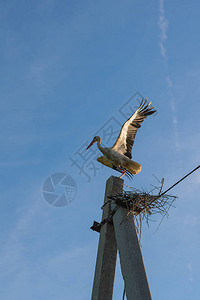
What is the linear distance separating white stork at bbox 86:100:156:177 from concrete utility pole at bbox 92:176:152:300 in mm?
1409

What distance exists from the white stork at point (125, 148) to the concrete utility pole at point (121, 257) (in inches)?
55.5

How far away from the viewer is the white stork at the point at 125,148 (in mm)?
5285

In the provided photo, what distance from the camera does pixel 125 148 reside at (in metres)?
6.00

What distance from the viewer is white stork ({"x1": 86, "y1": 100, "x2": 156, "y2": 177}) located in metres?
5.29

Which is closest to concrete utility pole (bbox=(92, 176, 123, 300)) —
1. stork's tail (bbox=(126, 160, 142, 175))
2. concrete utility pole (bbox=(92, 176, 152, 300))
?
concrete utility pole (bbox=(92, 176, 152, 300))

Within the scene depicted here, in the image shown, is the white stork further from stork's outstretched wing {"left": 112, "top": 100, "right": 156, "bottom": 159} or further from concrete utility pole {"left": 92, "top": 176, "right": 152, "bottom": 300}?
concrete utility pole {"left": 92, "top": 176, "right": 152, "bottom": 300}

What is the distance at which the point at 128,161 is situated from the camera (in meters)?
5.27

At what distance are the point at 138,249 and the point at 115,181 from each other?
1165 mm

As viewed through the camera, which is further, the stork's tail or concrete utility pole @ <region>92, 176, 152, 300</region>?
the stork's tail

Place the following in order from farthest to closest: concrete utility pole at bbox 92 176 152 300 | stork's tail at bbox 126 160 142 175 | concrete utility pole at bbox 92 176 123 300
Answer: stork's tail at bbox 126 160 142 175 < concrete utility pole at bbox 92 176 123 300 < concrete utility pole at bbox 92 176 152 300

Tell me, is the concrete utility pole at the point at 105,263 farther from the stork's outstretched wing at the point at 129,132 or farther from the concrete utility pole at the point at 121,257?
the stork's outstretched wing at the point at 129,132

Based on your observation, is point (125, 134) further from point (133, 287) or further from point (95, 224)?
point (133, 287)

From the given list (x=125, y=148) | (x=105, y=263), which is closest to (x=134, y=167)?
(x=125, y=148)

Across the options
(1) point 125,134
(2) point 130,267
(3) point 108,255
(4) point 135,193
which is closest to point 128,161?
(1) point 125,134
